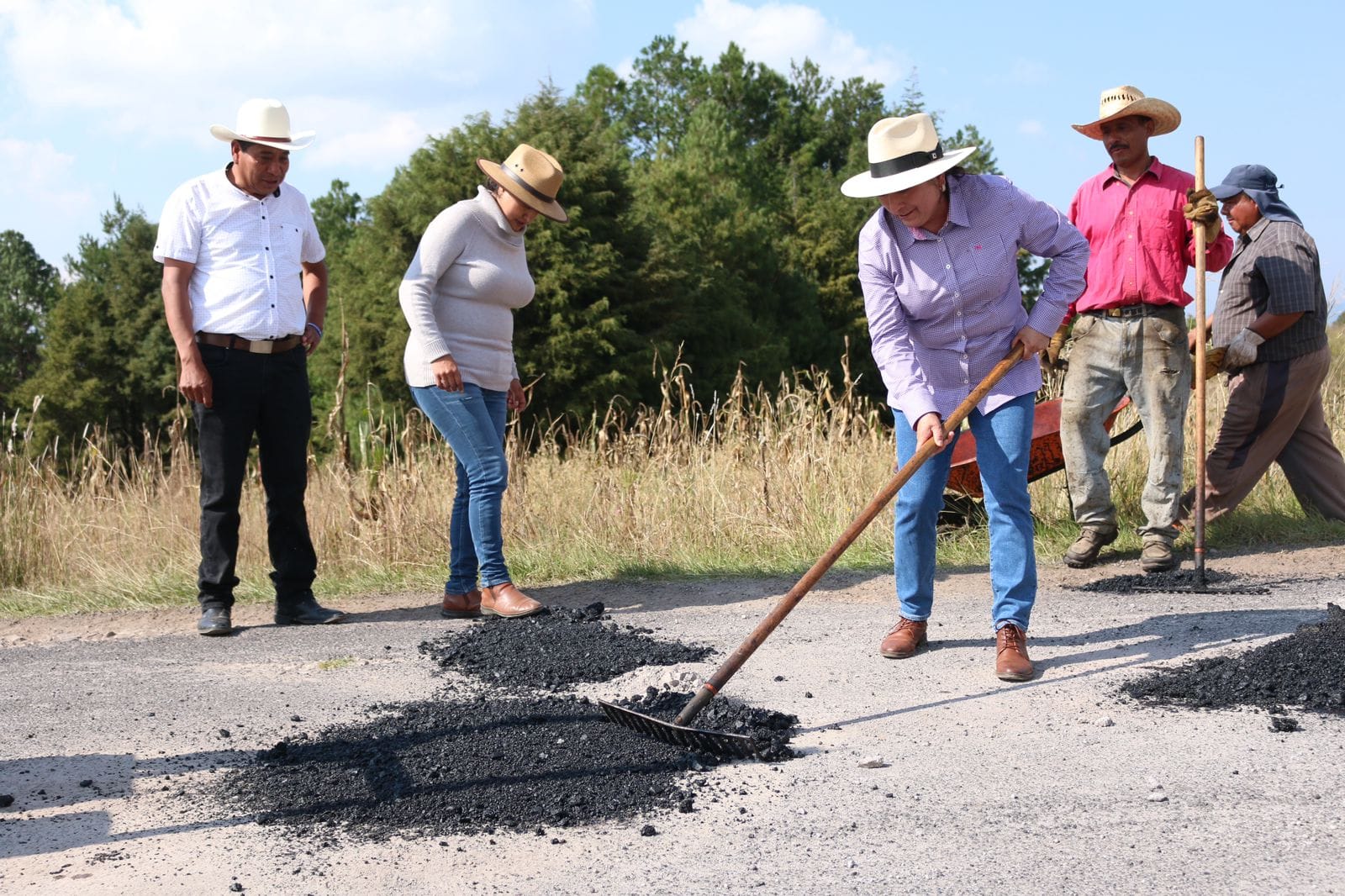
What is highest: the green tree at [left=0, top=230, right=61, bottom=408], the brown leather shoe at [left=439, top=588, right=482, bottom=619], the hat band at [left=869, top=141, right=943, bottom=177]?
the green tree at [left=0, top=230, right=61, bottom=408]

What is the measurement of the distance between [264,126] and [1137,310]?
484 cm

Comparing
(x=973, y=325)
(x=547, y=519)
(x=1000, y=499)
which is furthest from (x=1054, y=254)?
(x=547, y=519)

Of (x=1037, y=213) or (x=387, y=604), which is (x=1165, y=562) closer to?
(x=1037, y=213)

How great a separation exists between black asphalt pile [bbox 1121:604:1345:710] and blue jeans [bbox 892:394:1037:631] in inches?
22.4

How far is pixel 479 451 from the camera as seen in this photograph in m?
6.32

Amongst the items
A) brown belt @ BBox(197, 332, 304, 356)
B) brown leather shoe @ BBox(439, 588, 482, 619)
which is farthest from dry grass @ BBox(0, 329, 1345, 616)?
brown belt @ BBox(197, 332, 304, 356)

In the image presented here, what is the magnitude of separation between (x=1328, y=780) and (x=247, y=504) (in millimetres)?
8176

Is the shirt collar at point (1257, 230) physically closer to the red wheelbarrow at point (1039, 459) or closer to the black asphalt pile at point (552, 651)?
the red wheelbarrow at point (1039, 459)

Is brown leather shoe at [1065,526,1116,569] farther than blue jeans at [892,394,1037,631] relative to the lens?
Yes

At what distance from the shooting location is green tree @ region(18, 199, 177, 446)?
35.6 meters

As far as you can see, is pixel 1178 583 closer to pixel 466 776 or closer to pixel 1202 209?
pixel 1202 209

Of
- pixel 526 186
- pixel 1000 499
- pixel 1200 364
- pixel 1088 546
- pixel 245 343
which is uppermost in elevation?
pixel 526 186

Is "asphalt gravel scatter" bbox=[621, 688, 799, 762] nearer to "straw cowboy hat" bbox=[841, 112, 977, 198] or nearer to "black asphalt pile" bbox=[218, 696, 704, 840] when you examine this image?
"black asphalt pile" bbox=[218, 696, 704, 840]

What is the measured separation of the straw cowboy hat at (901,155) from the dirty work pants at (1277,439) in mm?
3826
